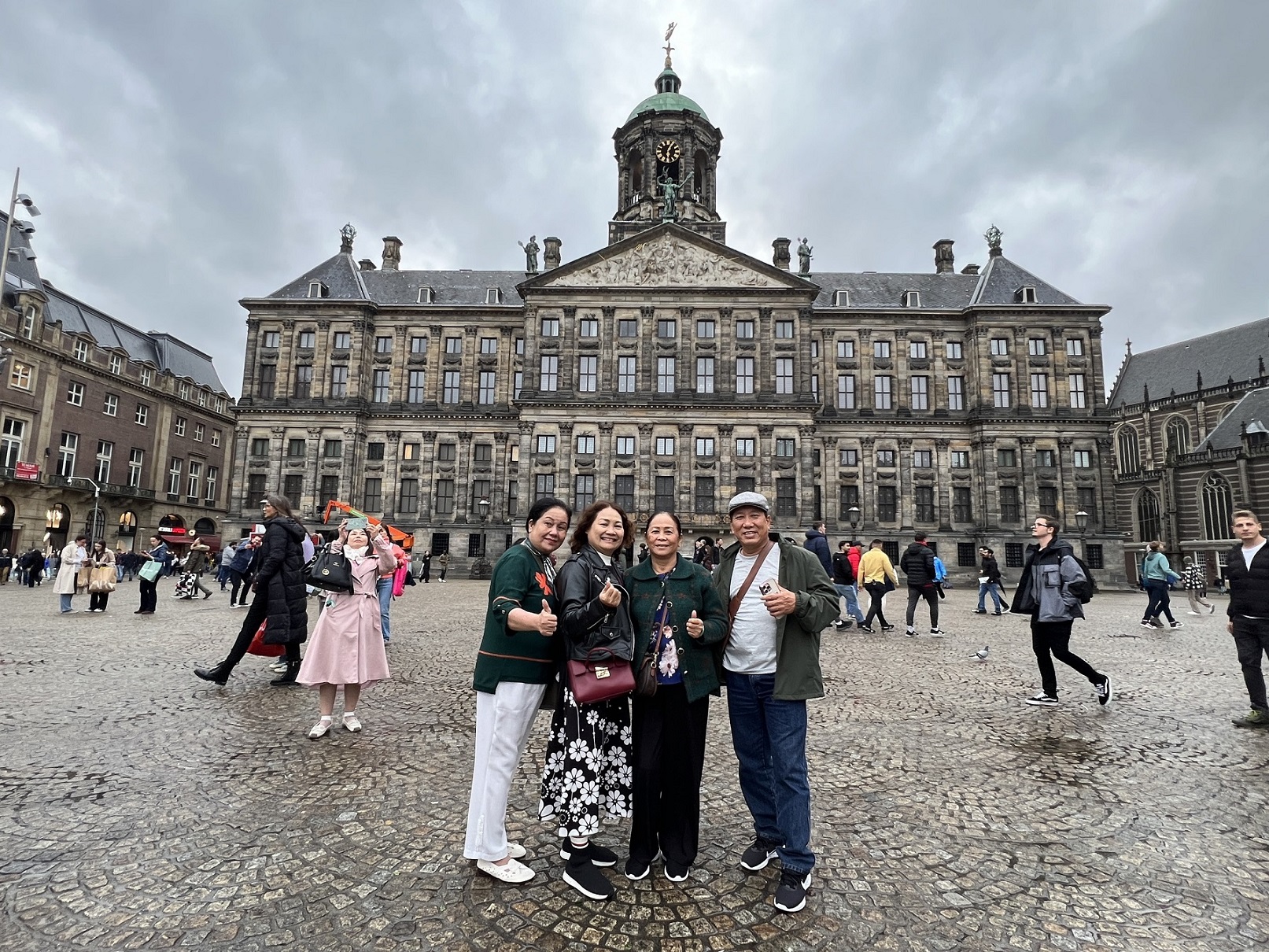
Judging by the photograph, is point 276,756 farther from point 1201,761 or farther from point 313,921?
point 1201,761

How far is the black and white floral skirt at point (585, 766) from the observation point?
3.57m

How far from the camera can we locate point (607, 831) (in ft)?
14.4

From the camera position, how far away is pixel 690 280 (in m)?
42.9

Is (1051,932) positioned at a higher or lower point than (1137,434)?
lower

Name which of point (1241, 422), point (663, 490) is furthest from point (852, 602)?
point (1241, 422)

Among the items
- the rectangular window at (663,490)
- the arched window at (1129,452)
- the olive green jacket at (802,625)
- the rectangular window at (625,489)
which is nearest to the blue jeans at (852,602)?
the olive green jacket at (802,625)

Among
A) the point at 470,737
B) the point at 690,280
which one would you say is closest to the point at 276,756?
the point at 470,737

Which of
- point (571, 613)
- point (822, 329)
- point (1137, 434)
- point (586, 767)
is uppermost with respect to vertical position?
point (822, 329)

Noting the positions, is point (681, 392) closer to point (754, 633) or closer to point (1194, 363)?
point (754, 633)

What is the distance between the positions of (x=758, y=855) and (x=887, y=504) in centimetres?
4488

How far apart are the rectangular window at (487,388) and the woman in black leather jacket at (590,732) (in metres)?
44.8

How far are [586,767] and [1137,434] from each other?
70.2 m

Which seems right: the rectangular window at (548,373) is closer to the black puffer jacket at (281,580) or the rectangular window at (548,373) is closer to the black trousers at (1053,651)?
the black puffer jacket at (281,580)

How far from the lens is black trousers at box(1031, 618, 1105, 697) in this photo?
7.46m
